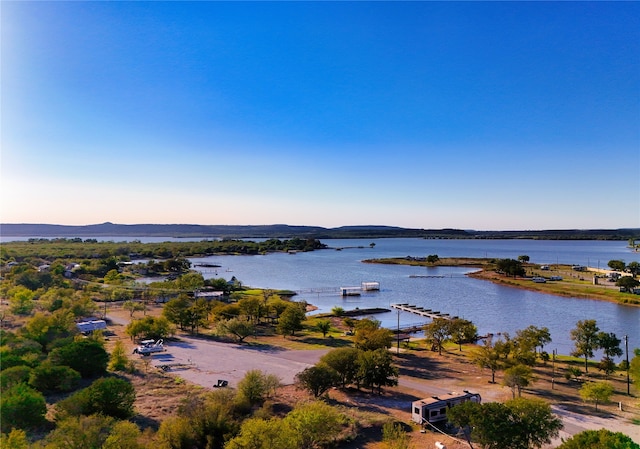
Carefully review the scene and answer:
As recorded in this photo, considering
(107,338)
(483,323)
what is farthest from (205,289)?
(483,323)

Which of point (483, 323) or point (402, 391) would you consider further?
point (483, 323)

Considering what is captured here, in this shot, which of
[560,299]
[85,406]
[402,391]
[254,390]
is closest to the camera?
[85,406]

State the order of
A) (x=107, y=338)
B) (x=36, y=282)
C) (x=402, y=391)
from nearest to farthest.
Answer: (x=402, y=391) → (x=107, y=338) → (x=36, y=282)

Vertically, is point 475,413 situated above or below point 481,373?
above

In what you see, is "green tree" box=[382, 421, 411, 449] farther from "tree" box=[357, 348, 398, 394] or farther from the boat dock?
the boat dock

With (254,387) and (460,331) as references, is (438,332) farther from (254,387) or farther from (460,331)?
(254,387)

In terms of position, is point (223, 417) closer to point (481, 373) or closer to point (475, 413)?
point (475, 413)
